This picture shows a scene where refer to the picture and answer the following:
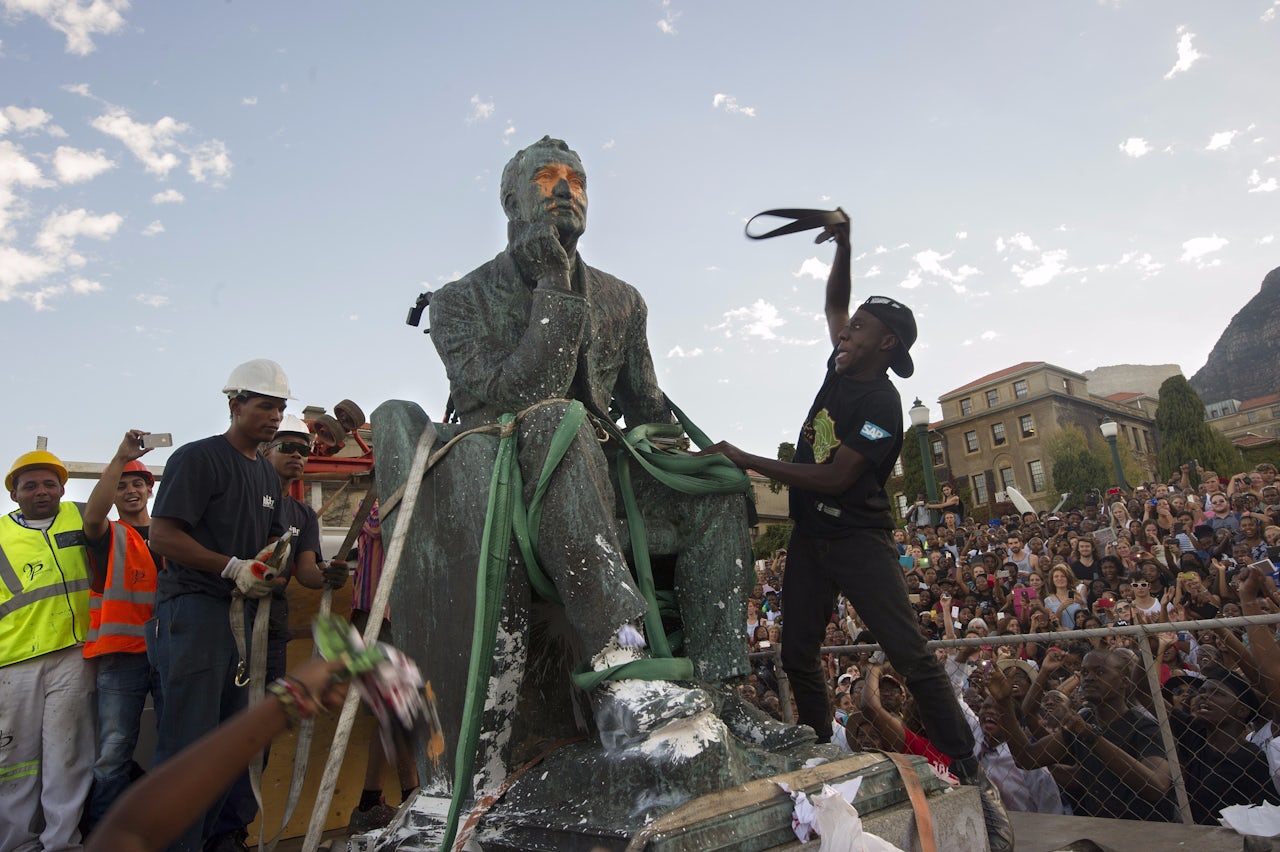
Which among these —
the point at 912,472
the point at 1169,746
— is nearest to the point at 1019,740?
the point at 1169,746

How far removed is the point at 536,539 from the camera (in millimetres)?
2537

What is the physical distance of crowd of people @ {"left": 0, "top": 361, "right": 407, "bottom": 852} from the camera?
303 centimetres

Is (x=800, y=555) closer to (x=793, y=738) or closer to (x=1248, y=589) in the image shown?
(x=793, y=738)

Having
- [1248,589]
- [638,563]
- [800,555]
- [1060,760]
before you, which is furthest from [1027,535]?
[638,563]

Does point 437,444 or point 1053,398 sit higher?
point 1053,398

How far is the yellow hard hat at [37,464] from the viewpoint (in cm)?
376

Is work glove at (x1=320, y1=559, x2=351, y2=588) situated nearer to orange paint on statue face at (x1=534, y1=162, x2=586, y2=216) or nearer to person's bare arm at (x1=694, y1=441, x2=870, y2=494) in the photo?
person's bare arm at (x1=694, y1=441, x2=870, y2=494)

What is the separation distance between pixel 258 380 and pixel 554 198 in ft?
4.62

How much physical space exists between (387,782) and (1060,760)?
328 centimetres

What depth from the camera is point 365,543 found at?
4.18 metres

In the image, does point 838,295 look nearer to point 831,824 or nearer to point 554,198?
point 554,198

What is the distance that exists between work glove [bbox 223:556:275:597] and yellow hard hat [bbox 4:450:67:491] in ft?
4.54

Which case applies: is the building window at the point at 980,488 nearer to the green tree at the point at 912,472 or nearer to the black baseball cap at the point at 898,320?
the green tree at the point at 912,472

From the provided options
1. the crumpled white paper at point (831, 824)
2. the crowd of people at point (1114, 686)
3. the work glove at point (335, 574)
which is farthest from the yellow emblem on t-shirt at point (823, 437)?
the work glove at point (335, 574)
